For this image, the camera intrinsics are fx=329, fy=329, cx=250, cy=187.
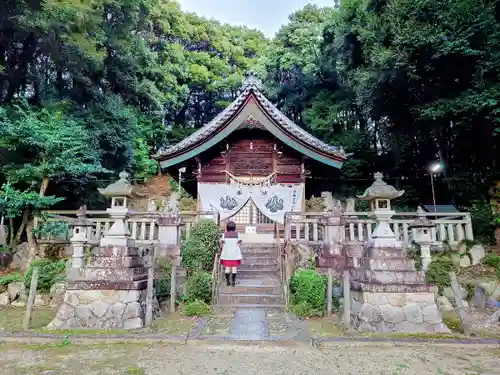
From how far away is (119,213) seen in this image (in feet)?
23.2

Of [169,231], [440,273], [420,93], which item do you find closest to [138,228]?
[169,231]

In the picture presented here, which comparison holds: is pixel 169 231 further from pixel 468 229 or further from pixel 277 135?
pixel 468 229

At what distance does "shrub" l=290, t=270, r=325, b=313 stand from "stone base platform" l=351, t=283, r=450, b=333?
141 centimetres

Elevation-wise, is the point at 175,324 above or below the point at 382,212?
below

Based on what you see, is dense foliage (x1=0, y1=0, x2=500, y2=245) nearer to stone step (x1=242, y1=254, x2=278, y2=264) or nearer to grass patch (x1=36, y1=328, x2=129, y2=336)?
grass patch (x1=36, y1=328, x2=129, y2=336)

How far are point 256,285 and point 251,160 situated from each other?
7.47 meters

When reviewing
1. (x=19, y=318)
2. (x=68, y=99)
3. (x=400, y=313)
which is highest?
(x=68, y=99)

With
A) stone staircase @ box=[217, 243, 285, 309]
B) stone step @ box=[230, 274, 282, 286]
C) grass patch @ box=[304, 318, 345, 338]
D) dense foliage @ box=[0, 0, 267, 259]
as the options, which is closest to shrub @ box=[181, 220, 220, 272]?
stone staircase @ box=[217, 243, 285, 309]

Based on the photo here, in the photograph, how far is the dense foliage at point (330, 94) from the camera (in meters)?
10.4

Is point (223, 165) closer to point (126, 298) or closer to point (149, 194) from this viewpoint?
point (126, 298)

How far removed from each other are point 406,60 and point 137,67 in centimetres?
1503

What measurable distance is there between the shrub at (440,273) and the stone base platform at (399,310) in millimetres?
3070

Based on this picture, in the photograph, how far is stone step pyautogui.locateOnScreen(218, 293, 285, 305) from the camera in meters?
8.18

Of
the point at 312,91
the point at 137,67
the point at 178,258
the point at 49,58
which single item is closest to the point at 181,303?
the point at 178,258
